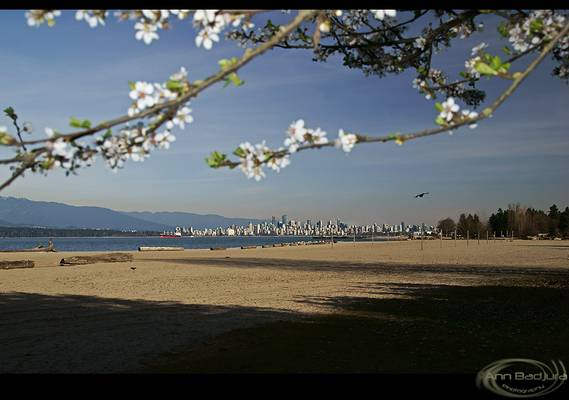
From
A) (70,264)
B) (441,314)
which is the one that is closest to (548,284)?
(441,314)

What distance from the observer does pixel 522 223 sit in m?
138

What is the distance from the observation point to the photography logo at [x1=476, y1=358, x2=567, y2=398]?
5434 millimetres

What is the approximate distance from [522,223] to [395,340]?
5574 inches

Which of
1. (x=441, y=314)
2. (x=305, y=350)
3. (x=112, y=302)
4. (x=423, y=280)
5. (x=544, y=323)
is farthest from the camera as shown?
(x=423, y=280)

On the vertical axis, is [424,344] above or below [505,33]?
below

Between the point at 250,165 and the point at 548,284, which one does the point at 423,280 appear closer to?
the point at 548,284

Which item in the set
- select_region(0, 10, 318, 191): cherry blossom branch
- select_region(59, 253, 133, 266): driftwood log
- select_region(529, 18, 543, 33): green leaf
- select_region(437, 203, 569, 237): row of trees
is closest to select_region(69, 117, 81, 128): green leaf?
select_region(0, 10, 318, 191): cherry blossom branch

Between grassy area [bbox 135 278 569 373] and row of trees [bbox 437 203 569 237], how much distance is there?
122110 mm

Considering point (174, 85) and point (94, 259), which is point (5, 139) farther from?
point (94, 259)

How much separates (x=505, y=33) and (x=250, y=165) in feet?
9.09

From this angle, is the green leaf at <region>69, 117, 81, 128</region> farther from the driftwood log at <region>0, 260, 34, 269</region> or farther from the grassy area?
the driftwood log at <region>0, 260, 34, 269</region>

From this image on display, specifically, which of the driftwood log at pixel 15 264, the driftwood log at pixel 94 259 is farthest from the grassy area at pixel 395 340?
the driftwood log at pixel 94 259

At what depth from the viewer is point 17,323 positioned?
12.1m

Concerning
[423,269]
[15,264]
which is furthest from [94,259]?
[423,269]
